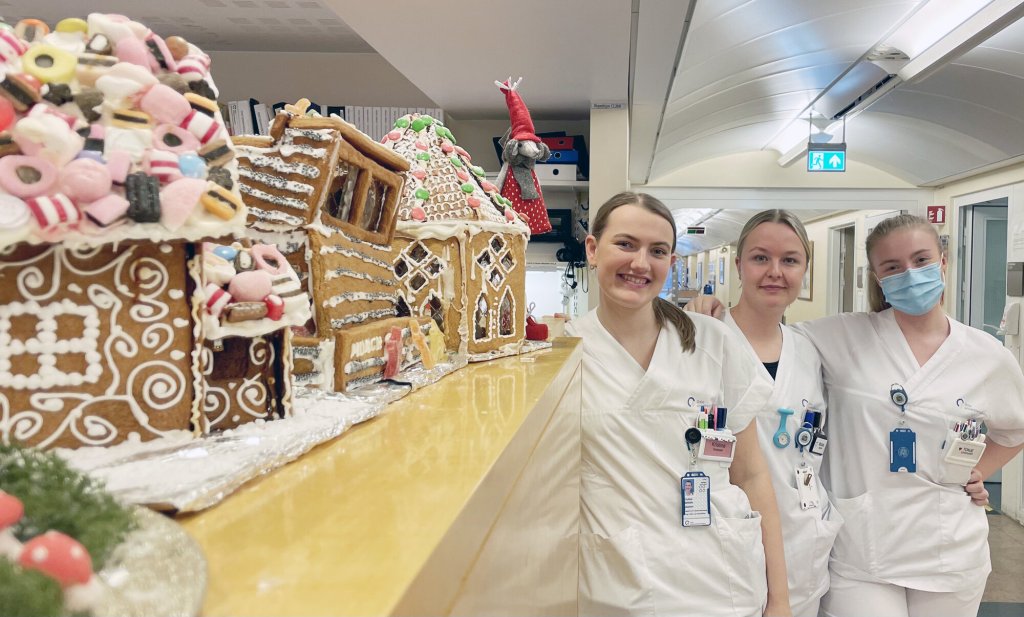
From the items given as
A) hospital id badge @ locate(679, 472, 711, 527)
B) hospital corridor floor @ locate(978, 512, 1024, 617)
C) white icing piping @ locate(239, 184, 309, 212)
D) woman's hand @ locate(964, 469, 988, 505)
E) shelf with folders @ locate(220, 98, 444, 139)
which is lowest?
hospital corridor floor @ locate(978, 512, 1024, 617)

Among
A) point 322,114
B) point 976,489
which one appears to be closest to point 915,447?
point 976,489

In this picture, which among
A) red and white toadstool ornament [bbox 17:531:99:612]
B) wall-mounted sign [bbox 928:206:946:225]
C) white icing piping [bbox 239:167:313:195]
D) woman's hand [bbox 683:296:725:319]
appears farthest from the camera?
wall-mounted sign [bbox 928:206:946:225]

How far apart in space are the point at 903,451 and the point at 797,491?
33 centimetres

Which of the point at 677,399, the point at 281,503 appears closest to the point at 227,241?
the point at 281,503

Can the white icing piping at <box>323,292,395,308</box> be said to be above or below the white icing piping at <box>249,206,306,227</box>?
below

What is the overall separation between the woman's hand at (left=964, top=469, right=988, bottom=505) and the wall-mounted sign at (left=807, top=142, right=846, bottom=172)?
3494 millimetres

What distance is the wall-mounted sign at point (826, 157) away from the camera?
484cm

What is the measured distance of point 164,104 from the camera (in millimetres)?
552

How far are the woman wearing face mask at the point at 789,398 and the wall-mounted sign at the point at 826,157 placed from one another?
11.3 ft

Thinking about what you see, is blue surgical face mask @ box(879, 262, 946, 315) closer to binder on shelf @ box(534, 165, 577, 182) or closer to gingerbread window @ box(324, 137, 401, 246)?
gingerbread window @ box(324, 137, 401, 246)

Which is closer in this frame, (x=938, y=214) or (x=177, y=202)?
(x=177, y=202)

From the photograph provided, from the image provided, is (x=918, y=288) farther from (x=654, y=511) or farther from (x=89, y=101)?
(x=89, y=101)

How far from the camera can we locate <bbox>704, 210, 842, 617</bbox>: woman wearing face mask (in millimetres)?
1741


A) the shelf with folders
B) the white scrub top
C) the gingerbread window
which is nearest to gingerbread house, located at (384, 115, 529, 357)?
the gingerbread window
